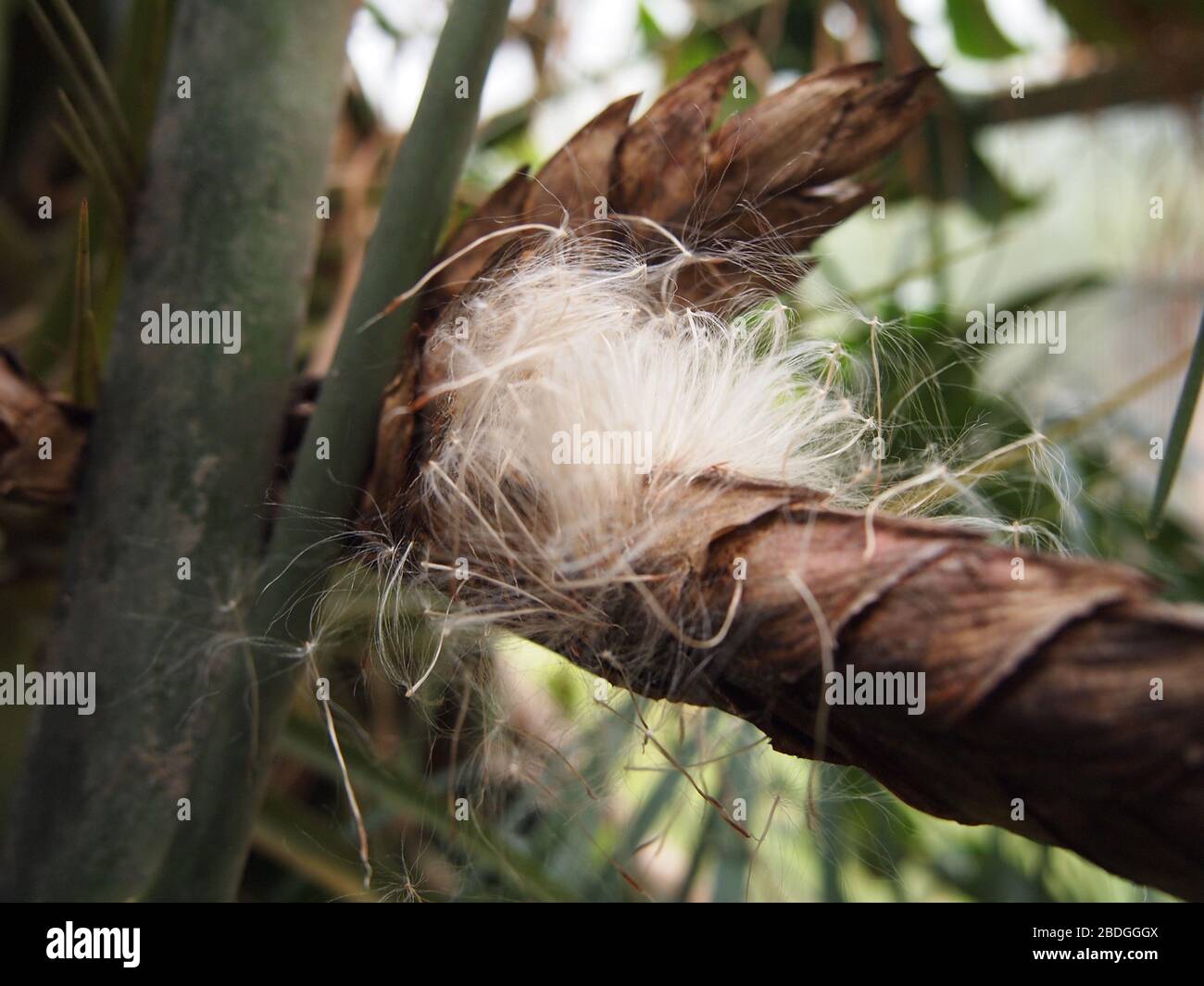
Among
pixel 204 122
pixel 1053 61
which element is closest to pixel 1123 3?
pixel 1053 61

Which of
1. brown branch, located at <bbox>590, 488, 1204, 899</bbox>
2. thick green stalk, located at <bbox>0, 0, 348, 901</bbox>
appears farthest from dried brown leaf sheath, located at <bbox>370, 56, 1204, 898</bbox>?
thick green stalk, located at <bbox>0, 0, 348, 901</bbox>

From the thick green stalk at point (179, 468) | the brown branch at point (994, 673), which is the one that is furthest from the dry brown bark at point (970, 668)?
the thick green stalk at point (179, 468)

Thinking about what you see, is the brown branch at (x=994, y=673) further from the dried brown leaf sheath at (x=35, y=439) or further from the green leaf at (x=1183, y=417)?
the dried brown leaf sheath at (x=35, y=439)

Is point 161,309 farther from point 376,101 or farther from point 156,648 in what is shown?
point 376,101

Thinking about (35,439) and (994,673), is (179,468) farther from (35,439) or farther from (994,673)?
(994,673)

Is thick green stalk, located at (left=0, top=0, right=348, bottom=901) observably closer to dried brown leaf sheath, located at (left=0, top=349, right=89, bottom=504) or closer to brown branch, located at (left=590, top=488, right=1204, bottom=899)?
dried brown leaf sheath, located at (left=0, top=349, right=89, bottom=504)

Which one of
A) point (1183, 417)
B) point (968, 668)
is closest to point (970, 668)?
point (968, 668)

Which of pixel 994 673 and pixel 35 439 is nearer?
pixel 994 673
